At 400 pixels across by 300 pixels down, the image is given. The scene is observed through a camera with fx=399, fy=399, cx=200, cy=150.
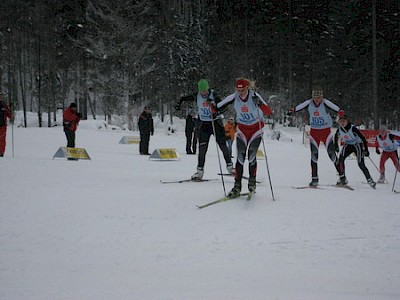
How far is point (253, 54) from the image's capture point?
45031mm

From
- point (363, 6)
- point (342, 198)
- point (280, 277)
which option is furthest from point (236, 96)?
point (363, 6)

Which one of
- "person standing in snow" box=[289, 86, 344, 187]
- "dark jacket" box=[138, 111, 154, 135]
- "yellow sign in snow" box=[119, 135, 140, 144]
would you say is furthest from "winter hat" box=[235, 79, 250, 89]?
"yellow sign in snow" box=[119, 135, 140, 144]

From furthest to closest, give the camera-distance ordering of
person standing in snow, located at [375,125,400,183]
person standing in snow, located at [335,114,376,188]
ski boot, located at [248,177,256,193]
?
person standing in snow, located at [375,125,400,183], person standing in snow, located at [335,114,376,188], ski boot, located at [248,177,256,193]

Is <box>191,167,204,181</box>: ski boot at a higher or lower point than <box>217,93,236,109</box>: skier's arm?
lower

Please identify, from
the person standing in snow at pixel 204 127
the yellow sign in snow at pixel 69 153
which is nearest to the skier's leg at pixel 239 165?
the person standing in snow at pixel 204 127

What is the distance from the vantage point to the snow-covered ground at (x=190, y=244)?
326 centimetres

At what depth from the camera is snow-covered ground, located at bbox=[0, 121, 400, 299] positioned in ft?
10.7

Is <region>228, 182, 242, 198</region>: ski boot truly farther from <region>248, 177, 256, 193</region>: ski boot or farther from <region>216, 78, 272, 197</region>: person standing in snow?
<region>216, 78, 272, 197</region>: person standing in snow

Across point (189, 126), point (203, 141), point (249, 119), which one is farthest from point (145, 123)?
point (249, 119)

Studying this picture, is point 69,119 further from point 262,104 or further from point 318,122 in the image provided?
point 262,104

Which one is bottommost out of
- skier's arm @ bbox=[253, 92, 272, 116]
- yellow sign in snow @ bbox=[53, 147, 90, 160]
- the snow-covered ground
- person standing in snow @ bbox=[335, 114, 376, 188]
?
the snow-covered ground

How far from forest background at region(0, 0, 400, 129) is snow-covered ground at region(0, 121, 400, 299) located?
26.5m

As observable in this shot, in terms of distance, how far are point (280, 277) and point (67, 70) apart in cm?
3864

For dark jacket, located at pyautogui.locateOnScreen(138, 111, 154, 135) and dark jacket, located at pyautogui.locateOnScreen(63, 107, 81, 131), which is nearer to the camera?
dark jacket, located at pyautogui.locateOnScreen(63, 107, 81, 131)
